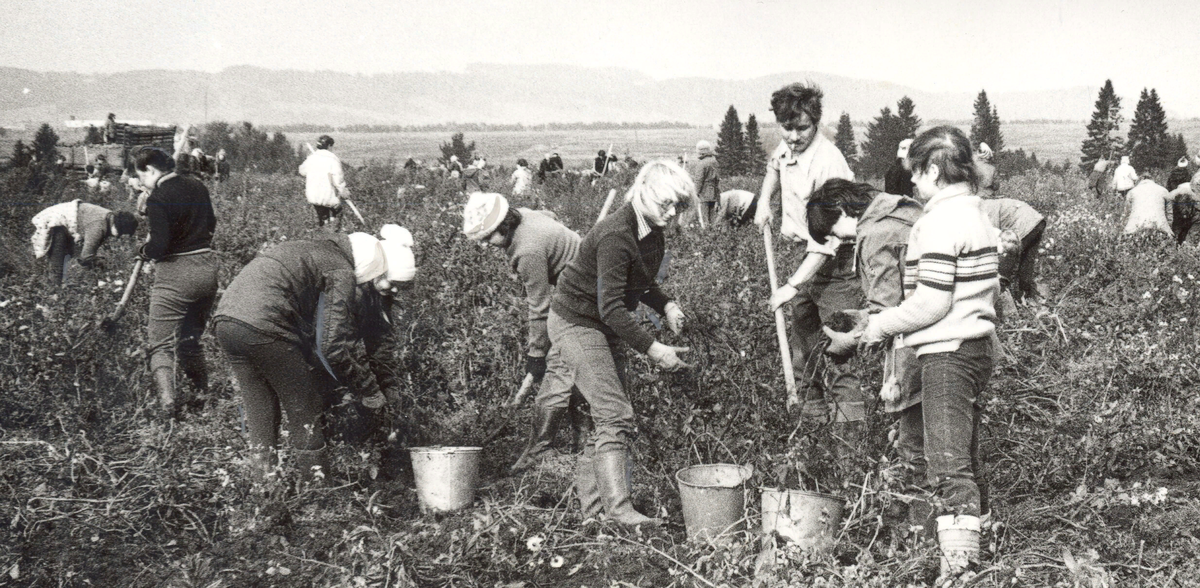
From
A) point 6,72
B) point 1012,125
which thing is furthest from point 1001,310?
point 1012,125

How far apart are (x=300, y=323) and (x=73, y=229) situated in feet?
11.4

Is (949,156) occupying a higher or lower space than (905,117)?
lower

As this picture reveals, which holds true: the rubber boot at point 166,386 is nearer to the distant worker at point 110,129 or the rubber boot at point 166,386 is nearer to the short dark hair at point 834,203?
the short dark hair at point 834,203

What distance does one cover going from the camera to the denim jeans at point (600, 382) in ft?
10.4

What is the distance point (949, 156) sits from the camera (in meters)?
2.59

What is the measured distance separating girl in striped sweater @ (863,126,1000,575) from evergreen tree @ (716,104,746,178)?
2409 centimetres

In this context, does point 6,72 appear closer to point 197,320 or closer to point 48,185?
point 197,320

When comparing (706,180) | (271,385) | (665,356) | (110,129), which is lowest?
(271,385)

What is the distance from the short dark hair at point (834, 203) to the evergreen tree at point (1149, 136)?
1197 inches

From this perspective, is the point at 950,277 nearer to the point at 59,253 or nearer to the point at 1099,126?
the point at 59,253

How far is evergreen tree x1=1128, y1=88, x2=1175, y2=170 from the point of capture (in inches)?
1198

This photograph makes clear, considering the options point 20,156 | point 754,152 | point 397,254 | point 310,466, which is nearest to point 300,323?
point 397,254

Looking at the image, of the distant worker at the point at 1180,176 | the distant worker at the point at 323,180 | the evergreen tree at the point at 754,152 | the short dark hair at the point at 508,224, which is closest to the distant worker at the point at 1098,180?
the distant worker at the point at 1180,176

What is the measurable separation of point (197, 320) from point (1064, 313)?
A: 205 inches
